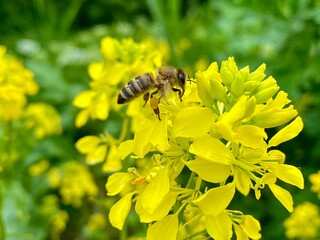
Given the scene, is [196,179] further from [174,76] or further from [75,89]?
[75,89]

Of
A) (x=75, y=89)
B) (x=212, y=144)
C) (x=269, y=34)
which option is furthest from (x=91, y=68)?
(x=75, y=89)

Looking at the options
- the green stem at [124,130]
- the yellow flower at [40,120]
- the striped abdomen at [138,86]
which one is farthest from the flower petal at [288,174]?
the yellow flower at [40,120]

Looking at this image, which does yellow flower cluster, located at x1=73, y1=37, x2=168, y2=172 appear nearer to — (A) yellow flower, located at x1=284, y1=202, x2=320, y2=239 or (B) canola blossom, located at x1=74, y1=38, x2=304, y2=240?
(B) canola blossom, located at x1=74, y1=38, x2=304, y2=240

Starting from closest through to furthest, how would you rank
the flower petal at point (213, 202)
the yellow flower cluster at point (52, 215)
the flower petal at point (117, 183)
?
the flower petal at point (213, 202)
the flower petal at point (117, 183)
the yellow flower cluster at point (52, 215)

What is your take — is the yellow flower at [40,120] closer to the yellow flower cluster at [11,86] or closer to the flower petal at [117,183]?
the yellow flower cluster at [11,86]

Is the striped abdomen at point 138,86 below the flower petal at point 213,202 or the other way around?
the other way around
